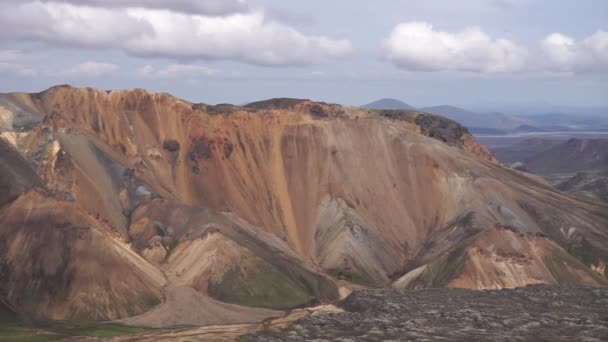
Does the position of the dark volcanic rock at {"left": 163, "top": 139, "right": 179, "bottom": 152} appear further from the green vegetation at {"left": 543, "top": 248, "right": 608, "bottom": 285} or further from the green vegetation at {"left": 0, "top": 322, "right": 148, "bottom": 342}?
the green vegetation at {"left": 543, "top": 248, "right": 608, "bottom": 285}

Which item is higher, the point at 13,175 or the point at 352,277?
the point at 13,175

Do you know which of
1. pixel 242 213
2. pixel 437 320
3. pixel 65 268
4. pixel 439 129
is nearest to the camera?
pixel 437 320

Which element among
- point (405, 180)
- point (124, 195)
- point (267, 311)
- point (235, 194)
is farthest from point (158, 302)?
point (405, 180)

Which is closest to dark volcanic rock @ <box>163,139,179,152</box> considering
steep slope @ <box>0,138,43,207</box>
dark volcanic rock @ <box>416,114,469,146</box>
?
steep slope @ <box>0,138,43,207</box>

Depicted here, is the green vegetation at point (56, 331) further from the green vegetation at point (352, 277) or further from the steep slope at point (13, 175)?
the green vegetation at point (352, 277)

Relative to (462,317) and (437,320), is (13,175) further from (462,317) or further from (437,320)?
(462,317)

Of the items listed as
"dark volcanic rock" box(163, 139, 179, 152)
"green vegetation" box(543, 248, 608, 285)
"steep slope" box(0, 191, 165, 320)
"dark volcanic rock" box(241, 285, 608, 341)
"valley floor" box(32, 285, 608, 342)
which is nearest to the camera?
"dark volcanic rock" box(241, 285, 608, 341)

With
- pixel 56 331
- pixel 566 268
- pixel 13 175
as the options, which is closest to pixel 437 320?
pixel 56 331

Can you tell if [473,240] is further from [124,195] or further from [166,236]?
[124,195]
